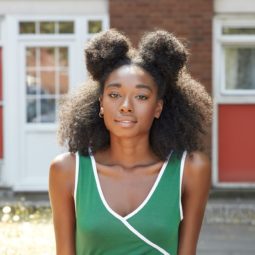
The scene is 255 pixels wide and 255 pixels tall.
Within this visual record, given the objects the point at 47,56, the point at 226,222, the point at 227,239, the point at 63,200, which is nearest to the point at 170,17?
the point at 47,56

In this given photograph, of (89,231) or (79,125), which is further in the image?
(79,125)

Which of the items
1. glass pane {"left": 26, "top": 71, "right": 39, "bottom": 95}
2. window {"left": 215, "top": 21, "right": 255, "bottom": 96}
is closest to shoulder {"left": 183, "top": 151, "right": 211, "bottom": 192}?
window {"left": 215, "top": 21, "right": 255, "bottom": 96}

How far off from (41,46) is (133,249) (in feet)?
24.1

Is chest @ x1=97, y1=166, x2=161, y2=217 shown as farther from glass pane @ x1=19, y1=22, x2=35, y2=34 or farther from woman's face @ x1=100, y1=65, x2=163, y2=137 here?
glass pane @ x1=19, y1=22, x2=35, y2=34

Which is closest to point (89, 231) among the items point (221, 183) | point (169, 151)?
point (169, 151)

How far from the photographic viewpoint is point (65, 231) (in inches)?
103

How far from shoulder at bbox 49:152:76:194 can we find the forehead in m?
0.32

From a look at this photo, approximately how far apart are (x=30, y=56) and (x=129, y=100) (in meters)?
7.32

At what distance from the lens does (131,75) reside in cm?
248

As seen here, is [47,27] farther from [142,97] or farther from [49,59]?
[142,97]

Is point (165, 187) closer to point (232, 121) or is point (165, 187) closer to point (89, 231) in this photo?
point (89, 231)

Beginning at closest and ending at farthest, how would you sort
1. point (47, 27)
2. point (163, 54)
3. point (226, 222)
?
point (163, 54), point (226, 222), point (47, 27)

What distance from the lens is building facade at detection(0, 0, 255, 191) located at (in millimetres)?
9227

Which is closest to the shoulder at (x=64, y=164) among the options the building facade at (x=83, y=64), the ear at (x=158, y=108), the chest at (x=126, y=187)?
the chest at (x=126, y=187)
